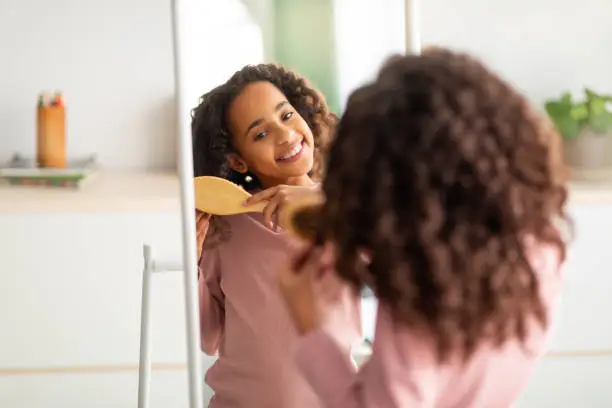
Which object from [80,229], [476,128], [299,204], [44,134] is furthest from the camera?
[44,134]

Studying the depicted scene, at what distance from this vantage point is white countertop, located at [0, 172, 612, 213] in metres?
1.28

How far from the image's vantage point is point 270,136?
0.64 metres

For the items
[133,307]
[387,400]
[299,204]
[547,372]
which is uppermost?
[299,204]

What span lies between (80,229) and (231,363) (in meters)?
0.70

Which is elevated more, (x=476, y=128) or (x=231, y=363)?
(x=476, y=128)

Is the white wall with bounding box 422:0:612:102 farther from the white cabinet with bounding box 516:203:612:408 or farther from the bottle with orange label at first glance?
the bottle with orange label

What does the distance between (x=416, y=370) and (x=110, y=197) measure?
883 mm

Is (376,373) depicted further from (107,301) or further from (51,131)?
(51,131)

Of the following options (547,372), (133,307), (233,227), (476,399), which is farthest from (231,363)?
(547,372)

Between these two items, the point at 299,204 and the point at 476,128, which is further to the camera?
the point at 299,204

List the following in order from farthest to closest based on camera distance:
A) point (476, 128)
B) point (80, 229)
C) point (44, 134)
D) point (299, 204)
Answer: point (44, 134), point (80, 229), point (299, 204), point (476, 128)

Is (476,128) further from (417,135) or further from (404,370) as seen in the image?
(404,370)

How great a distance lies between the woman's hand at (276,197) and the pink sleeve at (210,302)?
0.07 metres

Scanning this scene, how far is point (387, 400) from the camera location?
51 cm
